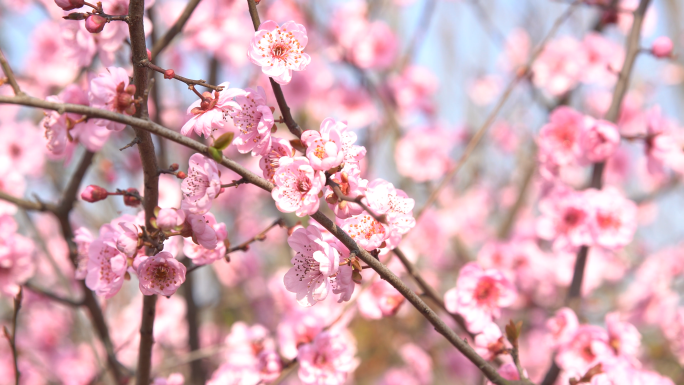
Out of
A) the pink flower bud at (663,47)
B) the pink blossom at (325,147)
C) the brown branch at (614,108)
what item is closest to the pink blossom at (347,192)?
the pink blossom at (325,147)

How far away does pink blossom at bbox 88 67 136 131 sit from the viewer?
97 centimetres

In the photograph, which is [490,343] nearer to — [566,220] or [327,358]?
[327,358]

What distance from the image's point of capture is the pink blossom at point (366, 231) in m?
0.97

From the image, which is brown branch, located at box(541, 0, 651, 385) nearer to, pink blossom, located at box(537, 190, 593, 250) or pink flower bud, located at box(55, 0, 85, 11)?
pink blossom, located at box(537, 190, 593, 250)

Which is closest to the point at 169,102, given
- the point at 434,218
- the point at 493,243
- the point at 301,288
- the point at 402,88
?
the point at 402,88

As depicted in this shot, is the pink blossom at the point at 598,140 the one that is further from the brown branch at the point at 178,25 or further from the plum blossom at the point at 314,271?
the brown branch at the point at 178,25

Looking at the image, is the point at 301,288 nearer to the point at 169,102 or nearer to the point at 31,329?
the point at 31,329

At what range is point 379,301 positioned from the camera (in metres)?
1.62

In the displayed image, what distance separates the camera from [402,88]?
3742 mm

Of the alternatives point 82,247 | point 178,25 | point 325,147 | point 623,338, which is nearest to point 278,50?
point 325,147

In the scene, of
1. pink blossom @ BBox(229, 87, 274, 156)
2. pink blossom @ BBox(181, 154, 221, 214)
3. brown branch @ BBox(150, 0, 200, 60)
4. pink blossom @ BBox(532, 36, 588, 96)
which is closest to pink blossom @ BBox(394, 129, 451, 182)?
pink blossom @ BBox(532, 36, 588, 96)

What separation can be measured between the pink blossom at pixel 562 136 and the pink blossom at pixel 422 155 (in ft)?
4.89

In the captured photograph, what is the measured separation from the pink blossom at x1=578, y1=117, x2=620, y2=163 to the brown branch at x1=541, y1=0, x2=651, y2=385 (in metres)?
0.12

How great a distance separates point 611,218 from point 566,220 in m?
0.16
